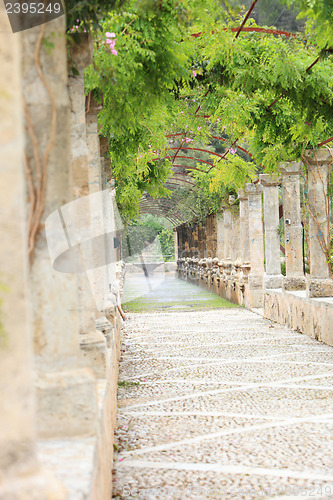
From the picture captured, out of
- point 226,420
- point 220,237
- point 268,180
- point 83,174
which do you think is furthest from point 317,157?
point 220,237

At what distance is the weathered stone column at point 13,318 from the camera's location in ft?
4.71

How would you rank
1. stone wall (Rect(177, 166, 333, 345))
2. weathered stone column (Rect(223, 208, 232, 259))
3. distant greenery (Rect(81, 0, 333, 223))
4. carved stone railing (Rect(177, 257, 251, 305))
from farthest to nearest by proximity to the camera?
weathered stone column (Rect(223, 208, 232, 259)), carved stone railing (Rect(177, 257, 251, 305)), stone wall (Rect(177, 166, 333, 345)), distant greenery (Rect(81, 0, 333, 223))

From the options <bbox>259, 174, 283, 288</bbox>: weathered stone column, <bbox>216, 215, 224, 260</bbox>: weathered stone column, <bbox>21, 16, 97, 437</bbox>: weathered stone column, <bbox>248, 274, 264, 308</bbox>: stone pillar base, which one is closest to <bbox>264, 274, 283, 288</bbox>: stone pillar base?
<bbox>259, 174, 283, 288</bbox>: weathered stone column

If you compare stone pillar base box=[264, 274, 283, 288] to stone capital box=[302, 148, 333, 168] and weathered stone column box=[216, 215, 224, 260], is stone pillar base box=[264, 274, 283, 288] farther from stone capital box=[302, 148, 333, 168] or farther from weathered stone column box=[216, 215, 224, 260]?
weathered stone column box=[216, 215, 224, 260]

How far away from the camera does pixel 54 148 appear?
2029mm

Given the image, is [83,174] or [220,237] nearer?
[83,174]

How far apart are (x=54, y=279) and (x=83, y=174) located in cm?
127

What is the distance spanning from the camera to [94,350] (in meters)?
3.07

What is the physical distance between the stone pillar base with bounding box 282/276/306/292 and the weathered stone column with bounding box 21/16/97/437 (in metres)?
8.26

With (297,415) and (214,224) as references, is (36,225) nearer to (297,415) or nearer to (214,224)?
(297,415)

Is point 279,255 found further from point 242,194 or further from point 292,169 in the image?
point 242,194

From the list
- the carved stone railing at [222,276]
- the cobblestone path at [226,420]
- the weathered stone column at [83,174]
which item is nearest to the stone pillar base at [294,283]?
the cobblestone path at [226,420]

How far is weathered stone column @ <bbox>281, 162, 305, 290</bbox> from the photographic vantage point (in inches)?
395

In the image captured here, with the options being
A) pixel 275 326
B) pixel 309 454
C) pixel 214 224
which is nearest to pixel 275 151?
pixel 275 326
